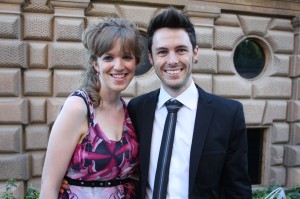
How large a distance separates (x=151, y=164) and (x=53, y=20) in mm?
3679

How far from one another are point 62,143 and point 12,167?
3386 millimetres

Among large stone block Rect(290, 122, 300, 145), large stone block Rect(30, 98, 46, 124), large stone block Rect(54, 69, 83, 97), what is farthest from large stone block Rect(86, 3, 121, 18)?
large stone block Rect(290, 122, 300, 145)

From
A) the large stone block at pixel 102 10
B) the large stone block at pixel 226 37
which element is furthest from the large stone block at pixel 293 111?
the large stone block at pixel 102 10

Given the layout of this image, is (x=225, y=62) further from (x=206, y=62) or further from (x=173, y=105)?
(x=173, y=105)

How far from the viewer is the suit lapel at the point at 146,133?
2.08 m

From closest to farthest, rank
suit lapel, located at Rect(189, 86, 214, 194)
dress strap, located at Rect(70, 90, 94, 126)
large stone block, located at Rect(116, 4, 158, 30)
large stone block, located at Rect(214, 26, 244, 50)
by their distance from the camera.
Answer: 1. suit lapel, located at Rect(189, 86, 214, 194)
2. dress strap, located at Rect(70, 90, 94, 126)
3. large stone block, located at Rect(116, 4, 158, 30)
4. large stone block, located at Rect(214, 26, 244, 50)

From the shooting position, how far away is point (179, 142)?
2004 millimetres

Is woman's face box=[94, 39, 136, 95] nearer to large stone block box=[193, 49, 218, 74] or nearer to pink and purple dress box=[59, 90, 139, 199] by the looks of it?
pink and purple dress box=[59, 90, 139, 199]

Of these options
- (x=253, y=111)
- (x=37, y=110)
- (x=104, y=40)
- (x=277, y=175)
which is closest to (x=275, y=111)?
(x=253, y=111)

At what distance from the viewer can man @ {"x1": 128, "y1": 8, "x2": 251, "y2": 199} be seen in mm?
1951

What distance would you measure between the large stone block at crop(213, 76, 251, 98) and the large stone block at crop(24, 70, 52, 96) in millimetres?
2953

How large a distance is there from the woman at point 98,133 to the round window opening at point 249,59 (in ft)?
14.4

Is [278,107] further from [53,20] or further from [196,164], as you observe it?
[196,164]

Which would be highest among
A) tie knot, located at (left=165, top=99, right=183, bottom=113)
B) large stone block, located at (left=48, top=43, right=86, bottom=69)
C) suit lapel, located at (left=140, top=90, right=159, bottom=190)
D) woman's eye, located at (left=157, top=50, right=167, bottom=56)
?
large stone block, located at (left=48, top=43, right=86, bottom=69)
